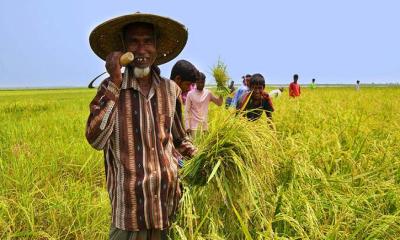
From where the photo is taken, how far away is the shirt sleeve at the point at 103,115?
150cm

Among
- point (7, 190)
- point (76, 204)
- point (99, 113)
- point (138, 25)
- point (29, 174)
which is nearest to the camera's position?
point (99, 113)

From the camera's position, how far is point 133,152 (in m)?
1.57

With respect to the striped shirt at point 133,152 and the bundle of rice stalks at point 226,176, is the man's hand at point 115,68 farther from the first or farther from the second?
the bundle of rice stalks at point 226,176

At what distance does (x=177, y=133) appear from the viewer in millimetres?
1878

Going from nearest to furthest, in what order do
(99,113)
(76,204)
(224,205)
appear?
(99,113), (224,205), (76,204)

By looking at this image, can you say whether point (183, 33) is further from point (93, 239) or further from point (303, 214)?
point (93, 239)

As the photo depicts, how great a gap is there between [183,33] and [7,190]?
1.87 meters

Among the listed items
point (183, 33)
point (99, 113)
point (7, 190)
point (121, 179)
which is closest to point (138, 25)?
point (183, 33)

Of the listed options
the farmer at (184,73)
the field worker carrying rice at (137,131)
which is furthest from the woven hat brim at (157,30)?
the farmer at (184,73)

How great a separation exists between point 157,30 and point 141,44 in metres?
0.16

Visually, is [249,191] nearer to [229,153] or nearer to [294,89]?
[229,153]

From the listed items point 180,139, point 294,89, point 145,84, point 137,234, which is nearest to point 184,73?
point 180,139

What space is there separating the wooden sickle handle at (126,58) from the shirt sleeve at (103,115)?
3.2 inches

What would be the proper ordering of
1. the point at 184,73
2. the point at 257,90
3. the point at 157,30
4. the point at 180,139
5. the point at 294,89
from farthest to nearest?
1. the point at 294,89
2. the point at 257,90
3. the point at 184,73
4. the point at 180,139
5. the point at 157,30
